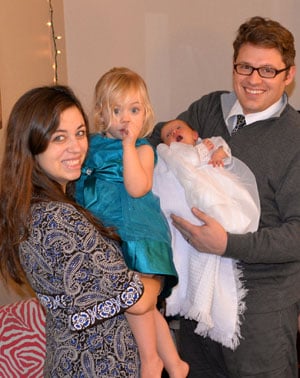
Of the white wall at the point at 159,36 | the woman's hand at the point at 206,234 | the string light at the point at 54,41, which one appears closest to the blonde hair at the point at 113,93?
the woman's hand at the point at 206,234

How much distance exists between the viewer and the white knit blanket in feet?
5.79

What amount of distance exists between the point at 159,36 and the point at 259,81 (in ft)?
4.66

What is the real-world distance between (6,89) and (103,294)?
117 cm

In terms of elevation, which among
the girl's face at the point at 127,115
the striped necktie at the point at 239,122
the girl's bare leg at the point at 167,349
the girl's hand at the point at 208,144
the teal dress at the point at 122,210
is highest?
the girl's face at the point at 127,115

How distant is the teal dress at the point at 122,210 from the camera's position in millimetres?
1520

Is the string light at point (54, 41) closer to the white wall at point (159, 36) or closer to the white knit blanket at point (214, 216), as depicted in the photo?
the white wall at point (159, 36)

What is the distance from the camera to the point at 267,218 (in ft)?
6.07

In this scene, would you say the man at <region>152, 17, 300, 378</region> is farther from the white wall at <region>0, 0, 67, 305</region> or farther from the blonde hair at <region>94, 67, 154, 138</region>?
the white wall at <region>0, 0, 67, 305</region>

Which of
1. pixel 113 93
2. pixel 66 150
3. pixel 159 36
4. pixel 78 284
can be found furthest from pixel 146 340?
pixel 159 36

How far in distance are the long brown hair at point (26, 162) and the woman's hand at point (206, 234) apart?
56 cm

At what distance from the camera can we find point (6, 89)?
2.15 m

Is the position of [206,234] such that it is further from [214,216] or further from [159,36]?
[159,36]

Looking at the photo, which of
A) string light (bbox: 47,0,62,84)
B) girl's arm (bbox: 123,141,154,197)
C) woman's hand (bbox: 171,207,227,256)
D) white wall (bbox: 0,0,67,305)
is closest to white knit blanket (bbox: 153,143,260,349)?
woman's hand (bbox: 171,207,227,256)

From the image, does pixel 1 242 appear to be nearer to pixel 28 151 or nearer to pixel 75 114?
pixel 28 151
